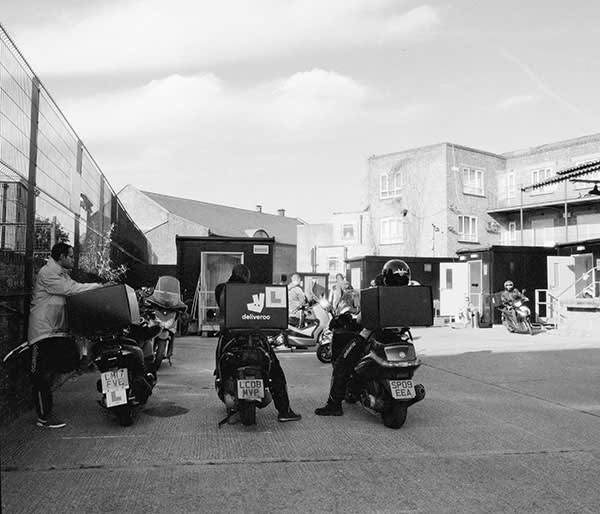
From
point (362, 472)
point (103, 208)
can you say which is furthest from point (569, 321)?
point (362, 472)

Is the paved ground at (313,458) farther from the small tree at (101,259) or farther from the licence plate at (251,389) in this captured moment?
the small tree at (101,259)

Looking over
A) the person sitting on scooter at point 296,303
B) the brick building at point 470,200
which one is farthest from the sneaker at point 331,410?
the brick building at point 470,200

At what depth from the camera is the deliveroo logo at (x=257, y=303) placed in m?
6.21

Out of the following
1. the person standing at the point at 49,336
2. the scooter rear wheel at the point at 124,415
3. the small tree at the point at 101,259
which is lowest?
the scooter rear wheel at the point at 124,415

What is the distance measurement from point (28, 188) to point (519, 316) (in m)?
15.3

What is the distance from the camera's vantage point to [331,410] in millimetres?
6703

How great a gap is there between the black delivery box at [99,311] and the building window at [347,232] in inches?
1561

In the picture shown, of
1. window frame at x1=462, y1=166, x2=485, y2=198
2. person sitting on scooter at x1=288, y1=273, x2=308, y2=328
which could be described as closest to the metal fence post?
person sitting on scooter at x1=288, y1=273, x2=308, y2=328

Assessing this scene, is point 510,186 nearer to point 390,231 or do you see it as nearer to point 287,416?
point 390,231

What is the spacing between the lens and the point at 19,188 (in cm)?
644

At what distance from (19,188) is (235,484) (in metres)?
3.83

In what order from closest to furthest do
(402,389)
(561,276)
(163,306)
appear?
(402,389) < (163,306) < (561,276)

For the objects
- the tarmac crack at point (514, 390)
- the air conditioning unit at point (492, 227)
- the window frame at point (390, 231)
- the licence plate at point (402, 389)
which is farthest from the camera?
the window frame at point (390, 231)

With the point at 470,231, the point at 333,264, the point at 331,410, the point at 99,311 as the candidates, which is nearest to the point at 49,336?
the point at 99,311
